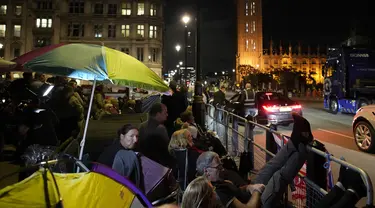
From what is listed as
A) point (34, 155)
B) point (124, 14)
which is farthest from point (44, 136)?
point (124, 14)

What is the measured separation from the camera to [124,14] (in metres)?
62.6

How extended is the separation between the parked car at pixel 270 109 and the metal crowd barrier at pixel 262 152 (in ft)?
5.79

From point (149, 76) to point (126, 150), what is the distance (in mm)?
1101

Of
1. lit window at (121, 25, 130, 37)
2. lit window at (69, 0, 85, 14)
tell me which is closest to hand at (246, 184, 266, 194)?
lit window at (121, 25, 130, 37)

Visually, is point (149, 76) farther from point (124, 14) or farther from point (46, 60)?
point (124, 14)

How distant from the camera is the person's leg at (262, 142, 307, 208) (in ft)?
14.7

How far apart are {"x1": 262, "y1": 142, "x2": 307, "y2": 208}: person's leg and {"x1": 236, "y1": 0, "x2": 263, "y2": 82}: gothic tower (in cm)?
13427

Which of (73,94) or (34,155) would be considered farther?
(73,94)

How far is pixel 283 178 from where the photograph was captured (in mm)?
4527

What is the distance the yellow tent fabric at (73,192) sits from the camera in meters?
2.40

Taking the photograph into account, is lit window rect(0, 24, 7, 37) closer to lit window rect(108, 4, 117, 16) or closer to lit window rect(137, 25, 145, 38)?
lit window rect(108, 4, 117, 16)

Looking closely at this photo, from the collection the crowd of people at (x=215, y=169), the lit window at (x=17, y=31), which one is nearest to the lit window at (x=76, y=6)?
the lit window at (x=17, y=31)

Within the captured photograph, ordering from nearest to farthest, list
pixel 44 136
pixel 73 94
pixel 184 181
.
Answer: pixel 184 181 → pixel 44 136 → pixel 73 94

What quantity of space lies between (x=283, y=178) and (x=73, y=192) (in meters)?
2.88
